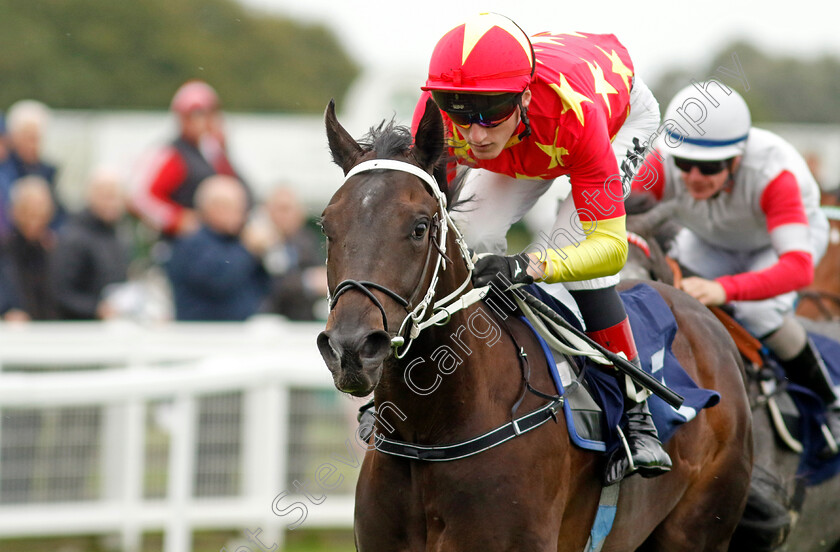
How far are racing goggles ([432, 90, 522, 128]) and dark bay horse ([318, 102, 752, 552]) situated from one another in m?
0.17

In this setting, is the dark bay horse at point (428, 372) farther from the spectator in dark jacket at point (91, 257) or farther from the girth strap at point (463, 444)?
the spectator in dark jacket at point (91, 257)

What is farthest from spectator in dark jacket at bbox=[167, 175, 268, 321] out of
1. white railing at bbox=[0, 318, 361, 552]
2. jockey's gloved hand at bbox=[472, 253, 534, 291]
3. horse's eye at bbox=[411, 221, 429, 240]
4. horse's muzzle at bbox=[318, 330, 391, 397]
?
horse's muzzle at bbox=[318, 330, 391, 397]

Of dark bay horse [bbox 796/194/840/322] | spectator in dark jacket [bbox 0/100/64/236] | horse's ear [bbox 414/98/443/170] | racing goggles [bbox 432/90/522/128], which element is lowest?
horse's ear [bbox 414/98/443/170]

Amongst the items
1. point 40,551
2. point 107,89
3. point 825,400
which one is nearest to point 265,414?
point 40,551

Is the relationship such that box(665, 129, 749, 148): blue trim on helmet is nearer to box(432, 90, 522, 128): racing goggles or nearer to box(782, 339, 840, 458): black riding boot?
box(782, 339, 840, 458): black riding boot

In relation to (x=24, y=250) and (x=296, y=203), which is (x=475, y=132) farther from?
(x=296, y=203)

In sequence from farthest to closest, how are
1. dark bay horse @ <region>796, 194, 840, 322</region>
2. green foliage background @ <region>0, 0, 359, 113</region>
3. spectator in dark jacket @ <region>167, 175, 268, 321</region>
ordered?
green foliage background @ <region>0, 0, 359, 113</region>, spectator in dark jacket @ <region>167, 175, 268, 321</region>, dark bay horse @ <region>796, 194, 840, 322</region>

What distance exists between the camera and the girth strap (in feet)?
11.5

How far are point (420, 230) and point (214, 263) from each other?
5.52m

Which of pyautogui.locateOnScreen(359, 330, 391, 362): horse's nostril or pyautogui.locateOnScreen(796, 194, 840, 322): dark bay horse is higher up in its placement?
pyautogui.locateOnScreen(796, 194, 840, 322): dark bay horse

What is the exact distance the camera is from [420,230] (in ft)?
10.8

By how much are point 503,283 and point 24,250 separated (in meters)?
6.45

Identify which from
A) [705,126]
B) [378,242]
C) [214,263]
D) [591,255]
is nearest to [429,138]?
[378,242]

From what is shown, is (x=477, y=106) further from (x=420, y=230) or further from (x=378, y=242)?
(x=378, y=242)
